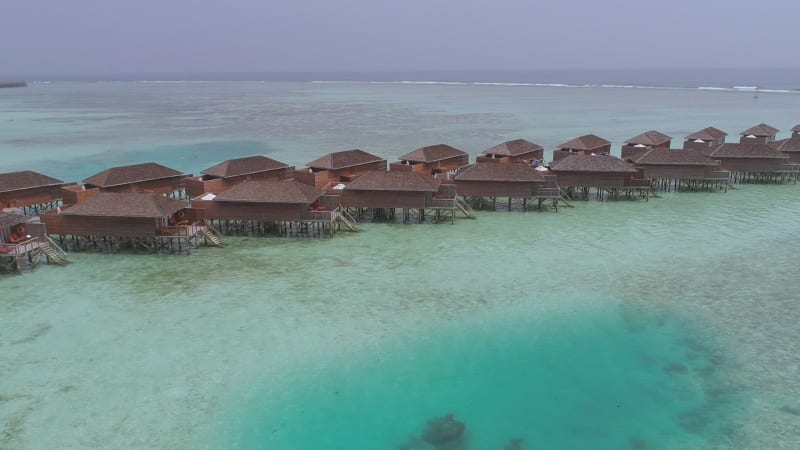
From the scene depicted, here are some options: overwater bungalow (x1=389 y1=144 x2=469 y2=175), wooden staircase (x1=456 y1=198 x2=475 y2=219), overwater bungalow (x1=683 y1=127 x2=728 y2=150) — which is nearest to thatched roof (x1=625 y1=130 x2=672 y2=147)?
overwater bungalow (x1=683 y1=127 x2=728 y2=150)

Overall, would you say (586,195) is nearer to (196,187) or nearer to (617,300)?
(617,300)

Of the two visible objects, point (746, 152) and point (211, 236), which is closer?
point (211, 236)

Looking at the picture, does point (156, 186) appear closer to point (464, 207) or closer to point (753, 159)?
point (464, 207)

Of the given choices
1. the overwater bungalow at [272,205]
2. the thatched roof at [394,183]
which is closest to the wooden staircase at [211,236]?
the overwater bungalow at [272,205]

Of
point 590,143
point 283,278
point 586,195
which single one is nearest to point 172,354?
point 283,278

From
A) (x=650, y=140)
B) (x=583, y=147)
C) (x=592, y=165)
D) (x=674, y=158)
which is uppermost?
(x=650, y=140)

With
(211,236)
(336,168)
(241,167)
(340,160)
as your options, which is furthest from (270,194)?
(340,160)

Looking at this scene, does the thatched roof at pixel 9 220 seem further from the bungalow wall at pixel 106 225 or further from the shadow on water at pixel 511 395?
the shadow on water at pixel 511 395
